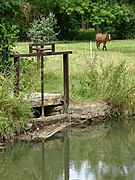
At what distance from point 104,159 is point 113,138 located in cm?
174

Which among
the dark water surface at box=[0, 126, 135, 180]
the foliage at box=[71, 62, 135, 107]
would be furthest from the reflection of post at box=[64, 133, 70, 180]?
the foliage at box=[71, 62, 135, 107]

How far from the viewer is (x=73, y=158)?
9.00 meters

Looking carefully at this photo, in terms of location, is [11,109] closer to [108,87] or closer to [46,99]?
[46,99]

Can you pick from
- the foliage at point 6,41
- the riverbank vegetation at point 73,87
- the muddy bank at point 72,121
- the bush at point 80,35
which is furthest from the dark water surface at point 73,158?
the bush at point 80,35

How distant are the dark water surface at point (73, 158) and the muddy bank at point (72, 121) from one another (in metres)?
0.28

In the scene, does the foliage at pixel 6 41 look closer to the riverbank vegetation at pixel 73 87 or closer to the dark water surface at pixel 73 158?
the riverbank vegetation at pixel 73 87

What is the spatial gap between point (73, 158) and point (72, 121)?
2593mm

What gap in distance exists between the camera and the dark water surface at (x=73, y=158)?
807cm

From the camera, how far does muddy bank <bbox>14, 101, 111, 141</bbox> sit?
1034cm

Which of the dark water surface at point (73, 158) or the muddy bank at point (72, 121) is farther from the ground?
the muddy bank at point (72, 121)

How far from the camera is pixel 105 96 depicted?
12.2 metres

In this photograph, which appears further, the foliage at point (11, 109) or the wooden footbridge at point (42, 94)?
the wooden footbridge at point (42, 94)

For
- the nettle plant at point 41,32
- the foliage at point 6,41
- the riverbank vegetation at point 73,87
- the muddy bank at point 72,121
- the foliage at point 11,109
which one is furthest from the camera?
the nettle plant at point 41,32

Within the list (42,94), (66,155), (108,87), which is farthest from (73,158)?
(108,87)
